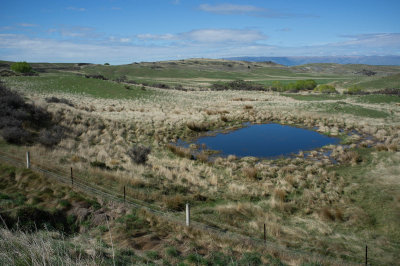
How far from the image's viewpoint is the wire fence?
9.05 m

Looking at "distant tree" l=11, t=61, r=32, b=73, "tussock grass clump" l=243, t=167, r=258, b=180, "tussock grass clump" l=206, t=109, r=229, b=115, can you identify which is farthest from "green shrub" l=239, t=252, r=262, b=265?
"distant tree" l=11, t=61, r=32, b=73

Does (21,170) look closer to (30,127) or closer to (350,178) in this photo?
(30,127)

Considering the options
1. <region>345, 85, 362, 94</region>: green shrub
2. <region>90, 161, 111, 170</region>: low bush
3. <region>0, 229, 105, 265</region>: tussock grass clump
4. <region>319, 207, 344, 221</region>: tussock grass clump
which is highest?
<region>345, 85, 362, 94</region>: green shrub

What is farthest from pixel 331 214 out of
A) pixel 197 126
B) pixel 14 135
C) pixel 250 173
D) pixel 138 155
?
pixel 197 126

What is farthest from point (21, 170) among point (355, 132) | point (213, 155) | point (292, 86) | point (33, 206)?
point (292, 86)

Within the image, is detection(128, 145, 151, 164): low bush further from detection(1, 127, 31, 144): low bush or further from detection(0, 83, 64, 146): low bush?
detection(1, 127, 31, 144): low bush

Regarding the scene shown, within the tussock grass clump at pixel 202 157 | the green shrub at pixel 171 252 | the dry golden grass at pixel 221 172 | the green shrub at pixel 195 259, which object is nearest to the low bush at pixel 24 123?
the dry golden grass at pixel 221 172

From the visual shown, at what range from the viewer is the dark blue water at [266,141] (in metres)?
23.9

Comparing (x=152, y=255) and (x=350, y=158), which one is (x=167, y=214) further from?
(x=350, y=158)

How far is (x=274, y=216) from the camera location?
12.4 meters

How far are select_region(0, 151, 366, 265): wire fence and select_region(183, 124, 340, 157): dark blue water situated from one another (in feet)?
39.8

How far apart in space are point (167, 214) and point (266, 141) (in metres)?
17.7

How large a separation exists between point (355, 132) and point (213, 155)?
16379 mm

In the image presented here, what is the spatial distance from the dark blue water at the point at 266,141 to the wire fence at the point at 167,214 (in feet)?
39.8
